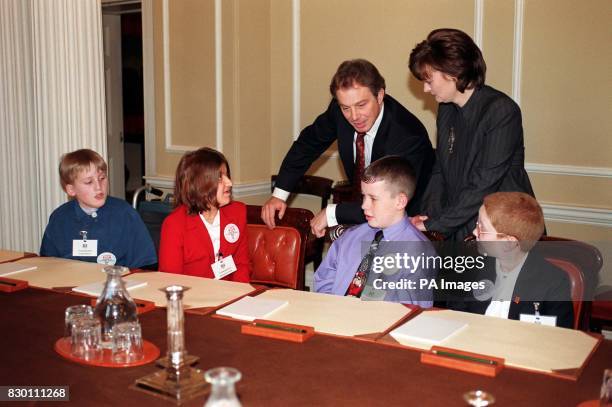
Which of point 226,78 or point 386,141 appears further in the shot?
point 226,78

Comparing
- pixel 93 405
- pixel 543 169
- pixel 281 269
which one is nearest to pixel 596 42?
pixel 543 169

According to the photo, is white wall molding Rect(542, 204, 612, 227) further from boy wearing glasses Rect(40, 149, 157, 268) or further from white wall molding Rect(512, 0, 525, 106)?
boy wearing glasses Rect(40, 149, 157, 268)

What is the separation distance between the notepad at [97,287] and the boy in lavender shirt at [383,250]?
753 mm

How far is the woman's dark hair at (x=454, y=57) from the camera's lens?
9.71 ft

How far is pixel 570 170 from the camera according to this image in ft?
14.5

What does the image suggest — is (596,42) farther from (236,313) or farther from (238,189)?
(236,313)

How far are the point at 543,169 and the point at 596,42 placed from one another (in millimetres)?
806

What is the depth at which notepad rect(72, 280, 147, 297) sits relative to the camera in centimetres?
246

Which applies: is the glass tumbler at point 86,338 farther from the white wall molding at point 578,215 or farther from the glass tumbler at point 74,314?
the white wall molding at point 578,215

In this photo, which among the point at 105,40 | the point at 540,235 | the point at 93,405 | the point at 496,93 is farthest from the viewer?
the point at 105,40

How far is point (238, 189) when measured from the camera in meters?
5.46

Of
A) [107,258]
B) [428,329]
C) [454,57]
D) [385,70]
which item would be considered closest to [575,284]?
[428,329]

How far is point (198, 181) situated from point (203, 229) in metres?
0.21

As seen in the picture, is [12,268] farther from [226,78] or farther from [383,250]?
[226,78]
